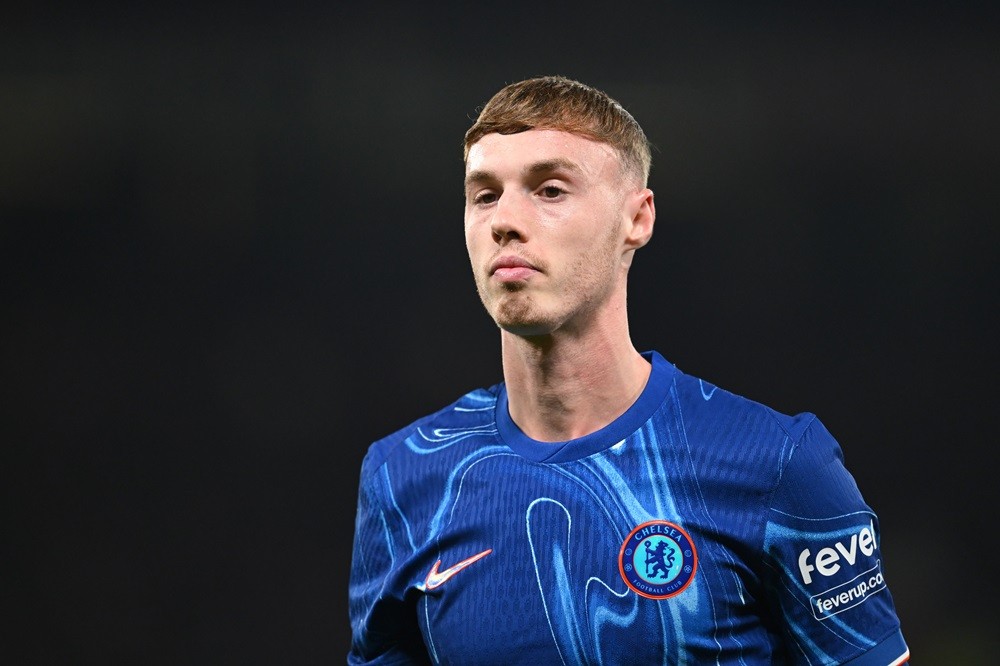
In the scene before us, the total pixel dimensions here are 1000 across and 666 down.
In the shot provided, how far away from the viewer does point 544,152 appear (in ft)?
5.70

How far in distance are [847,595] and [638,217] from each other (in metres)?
0.62

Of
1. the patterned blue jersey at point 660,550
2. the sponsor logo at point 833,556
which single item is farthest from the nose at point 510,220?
the sponsor logo at point 833,556

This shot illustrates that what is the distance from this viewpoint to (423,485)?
187cm

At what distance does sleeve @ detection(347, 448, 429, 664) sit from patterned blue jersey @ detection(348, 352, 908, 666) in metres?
0.01

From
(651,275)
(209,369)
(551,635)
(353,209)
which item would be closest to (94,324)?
(209,369)

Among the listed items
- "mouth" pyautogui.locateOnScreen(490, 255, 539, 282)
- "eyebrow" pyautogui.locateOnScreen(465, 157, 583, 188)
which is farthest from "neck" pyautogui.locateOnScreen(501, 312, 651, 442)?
"eyebrow" pyautogui.locateOnScreen(465, 157, 583, 188)

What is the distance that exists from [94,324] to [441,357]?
917 mm

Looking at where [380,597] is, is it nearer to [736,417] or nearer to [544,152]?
[736,417]

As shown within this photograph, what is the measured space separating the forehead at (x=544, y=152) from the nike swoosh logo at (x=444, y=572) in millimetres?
549

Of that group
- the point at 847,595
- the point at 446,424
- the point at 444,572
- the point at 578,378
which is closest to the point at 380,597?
the point at 444,572

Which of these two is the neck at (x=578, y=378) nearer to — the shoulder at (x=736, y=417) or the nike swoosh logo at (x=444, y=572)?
the shoulder at (x=736, y=417)

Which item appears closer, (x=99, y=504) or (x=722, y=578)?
(x=722, y=578)

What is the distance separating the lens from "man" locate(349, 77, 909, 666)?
1.62 m

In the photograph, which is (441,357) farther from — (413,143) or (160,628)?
(160,628)
